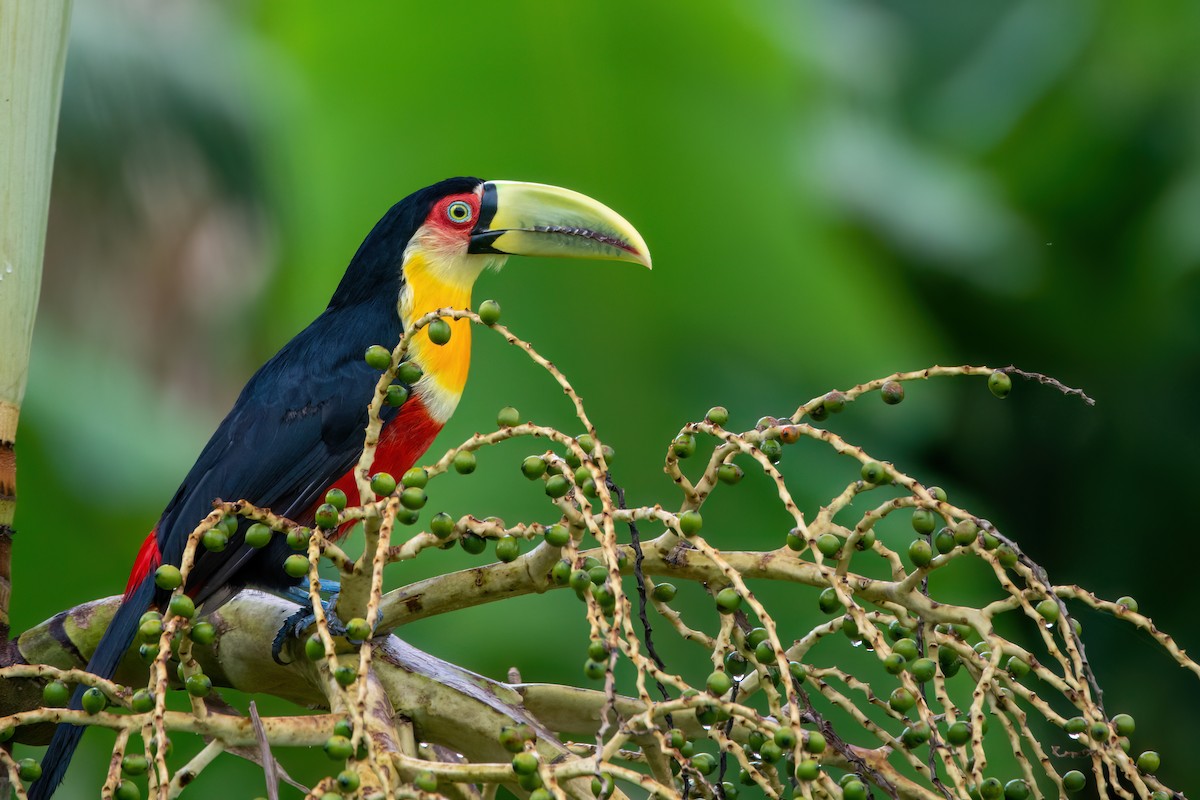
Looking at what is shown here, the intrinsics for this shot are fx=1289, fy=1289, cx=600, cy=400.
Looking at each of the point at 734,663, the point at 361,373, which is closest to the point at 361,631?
the point at 734,663

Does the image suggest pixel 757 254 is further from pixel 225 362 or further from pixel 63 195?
pixel 225 362

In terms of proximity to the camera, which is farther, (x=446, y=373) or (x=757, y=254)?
(x=757, y=254)

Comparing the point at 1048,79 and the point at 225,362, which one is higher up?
the point at 1048,79

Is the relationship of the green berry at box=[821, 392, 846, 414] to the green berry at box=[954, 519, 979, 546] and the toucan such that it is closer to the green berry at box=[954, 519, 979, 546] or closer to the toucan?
the green berry at box=[954, 519, 979, 546]

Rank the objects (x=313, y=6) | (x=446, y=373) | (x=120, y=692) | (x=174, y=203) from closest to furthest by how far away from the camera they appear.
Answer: (x=120, y=692) < (x=446, y=373) < (x=313, y=6) < (x=174, y=203)

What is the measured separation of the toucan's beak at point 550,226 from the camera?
6.26ft

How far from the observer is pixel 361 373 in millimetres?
1860

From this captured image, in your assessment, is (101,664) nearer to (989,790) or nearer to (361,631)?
(361,631)

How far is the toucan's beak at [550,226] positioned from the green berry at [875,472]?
0.99 m

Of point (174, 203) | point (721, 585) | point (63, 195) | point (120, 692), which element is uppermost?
point (174, 203)

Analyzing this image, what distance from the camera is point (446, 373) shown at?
1.93 m

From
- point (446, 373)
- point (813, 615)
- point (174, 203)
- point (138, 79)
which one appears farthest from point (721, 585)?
point (174, 203)

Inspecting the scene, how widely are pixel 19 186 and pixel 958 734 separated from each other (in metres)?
1.01

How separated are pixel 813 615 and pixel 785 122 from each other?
2.85ft
